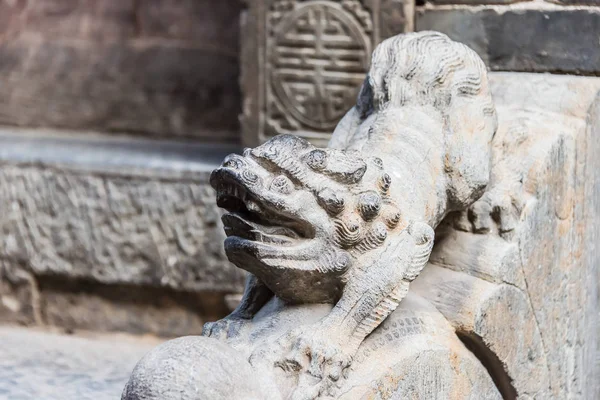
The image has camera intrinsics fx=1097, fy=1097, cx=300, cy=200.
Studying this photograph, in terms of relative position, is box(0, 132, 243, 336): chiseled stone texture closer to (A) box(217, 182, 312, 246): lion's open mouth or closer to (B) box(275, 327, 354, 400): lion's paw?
(A) box(217, 182, 312, 246): lion's open mouth

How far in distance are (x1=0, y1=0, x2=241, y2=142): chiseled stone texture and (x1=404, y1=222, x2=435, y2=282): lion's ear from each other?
2116 mm

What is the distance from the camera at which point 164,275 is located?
3.55 meters

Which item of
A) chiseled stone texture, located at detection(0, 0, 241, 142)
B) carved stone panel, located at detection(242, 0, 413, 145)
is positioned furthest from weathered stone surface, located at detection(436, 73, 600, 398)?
chiseled stone texture, located at detection(0, 0, 241, 142)

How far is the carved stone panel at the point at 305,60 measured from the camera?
10.4 feet

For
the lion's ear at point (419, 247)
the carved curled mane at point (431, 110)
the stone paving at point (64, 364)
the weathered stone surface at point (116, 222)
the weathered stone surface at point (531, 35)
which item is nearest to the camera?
the lion's ear at point (419, 247)

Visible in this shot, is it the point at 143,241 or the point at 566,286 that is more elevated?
the point at 566,286

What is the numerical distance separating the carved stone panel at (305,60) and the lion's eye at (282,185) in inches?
53.5

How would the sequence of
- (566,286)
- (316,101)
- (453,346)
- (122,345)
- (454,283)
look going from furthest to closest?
(122,345) < (316,101) < (566,286) < (454,283) < (453,346)

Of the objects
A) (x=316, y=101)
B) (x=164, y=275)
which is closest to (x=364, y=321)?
(x=316, y=101)

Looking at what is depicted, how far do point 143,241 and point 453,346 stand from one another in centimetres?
173

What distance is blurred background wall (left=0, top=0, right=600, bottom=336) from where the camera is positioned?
2891mm

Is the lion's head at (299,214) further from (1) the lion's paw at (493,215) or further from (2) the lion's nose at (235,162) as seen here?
(1) the lion's paw at (493,215)

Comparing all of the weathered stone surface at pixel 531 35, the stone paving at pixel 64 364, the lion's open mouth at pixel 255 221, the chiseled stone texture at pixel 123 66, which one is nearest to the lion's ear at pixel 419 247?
the lion's open mouth at pixel 255 221

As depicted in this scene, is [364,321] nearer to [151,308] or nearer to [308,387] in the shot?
[308,387]
